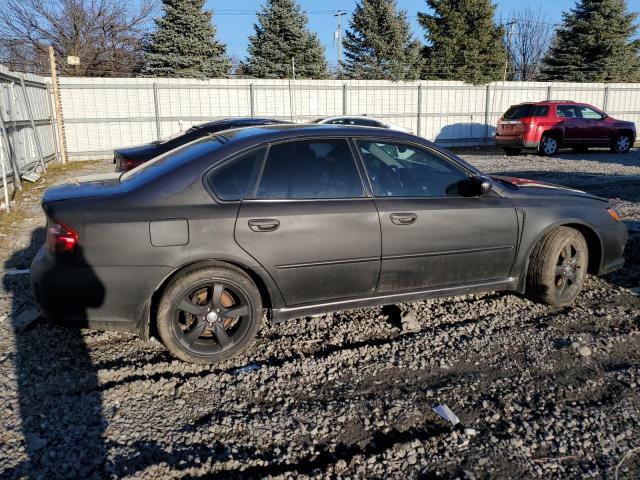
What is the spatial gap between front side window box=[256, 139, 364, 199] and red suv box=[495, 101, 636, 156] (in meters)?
14.1

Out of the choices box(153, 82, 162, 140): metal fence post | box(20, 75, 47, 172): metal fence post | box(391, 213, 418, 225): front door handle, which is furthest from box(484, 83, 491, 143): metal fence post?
box(391, 213, 418, 225): front door handle

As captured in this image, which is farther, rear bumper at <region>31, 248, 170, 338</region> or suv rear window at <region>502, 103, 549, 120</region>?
suv rear window at <region>502, 103, 549, 120</region>

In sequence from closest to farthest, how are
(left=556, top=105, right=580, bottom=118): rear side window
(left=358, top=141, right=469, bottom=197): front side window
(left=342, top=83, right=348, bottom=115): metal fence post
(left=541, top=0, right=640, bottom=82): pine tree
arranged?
(left=358, top=141, right=469, bottom=197): front side window
(left=556, top=105, right=580, bottom=118): rear side window
(left=342, top=83, right=348, bottom=115): metal fence post
(left=541, top=0, right=640, bottom=82): pine tree

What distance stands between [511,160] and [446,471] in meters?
14.6

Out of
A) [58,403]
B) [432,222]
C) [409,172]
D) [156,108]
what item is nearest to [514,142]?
[156,108]

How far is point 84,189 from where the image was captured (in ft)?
12.1

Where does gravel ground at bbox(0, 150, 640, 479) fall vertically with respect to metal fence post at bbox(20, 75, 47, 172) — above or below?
below

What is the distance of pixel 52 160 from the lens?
1595cm

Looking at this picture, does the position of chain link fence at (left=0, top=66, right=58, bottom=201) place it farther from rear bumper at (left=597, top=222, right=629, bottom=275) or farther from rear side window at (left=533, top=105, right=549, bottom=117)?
rear side window at (left=533, top=105, right=549, bottom=117)

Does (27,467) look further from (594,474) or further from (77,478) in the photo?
(594,474)

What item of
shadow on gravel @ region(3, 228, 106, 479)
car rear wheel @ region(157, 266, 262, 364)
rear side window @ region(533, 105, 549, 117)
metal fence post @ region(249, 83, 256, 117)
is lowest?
shadow on gravel @ region(3, 228, 106, 479)

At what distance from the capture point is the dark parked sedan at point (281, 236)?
3.32 meters

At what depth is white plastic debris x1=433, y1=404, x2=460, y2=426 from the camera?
2901mm

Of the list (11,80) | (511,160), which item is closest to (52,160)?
(11,80)
